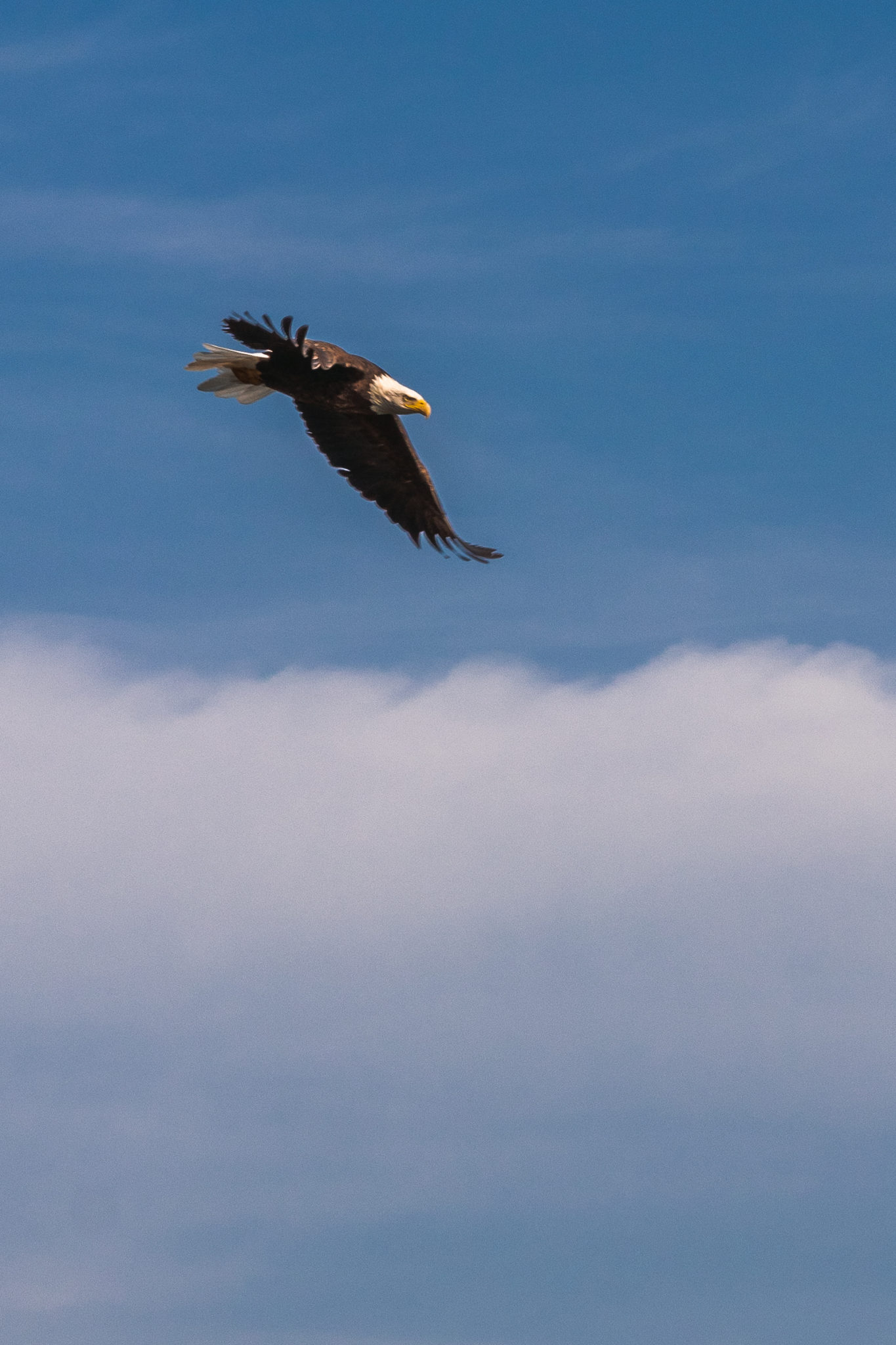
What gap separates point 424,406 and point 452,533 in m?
2.28

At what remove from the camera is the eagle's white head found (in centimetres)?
2605

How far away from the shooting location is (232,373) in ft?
84.5

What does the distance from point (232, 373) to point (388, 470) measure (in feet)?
9.63

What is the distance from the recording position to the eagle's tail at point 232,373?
2531 centimetres

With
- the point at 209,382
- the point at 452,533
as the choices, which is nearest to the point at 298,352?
the point at 209,382

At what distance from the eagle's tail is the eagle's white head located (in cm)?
149

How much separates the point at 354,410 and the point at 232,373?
192cm

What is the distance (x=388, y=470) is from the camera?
27.4m

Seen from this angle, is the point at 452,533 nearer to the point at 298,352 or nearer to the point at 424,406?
the point at 424,406

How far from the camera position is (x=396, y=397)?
2608 centimetres

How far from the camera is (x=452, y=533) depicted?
2755cm

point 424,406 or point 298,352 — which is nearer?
point 298,352

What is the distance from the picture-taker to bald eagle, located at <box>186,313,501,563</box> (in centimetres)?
2541

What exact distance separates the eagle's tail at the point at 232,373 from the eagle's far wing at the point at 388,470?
3.30 feet
